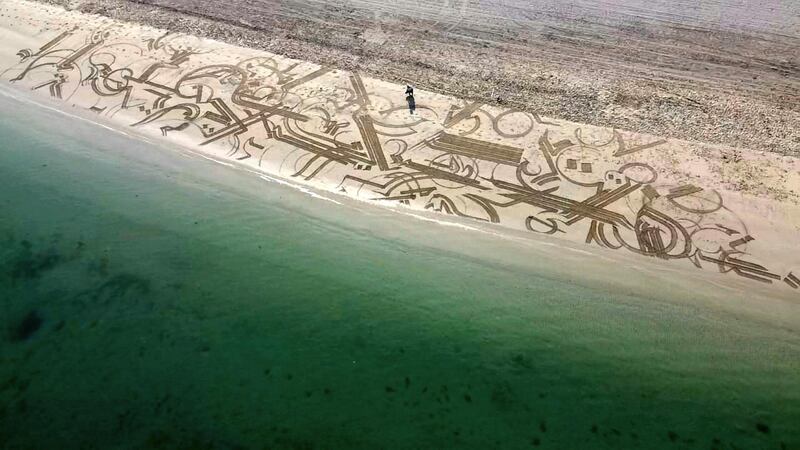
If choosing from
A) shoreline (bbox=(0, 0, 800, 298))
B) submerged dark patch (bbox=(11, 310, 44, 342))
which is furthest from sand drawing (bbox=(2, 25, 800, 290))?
submerged dark patch (bbox=(11, 310, 44, 342))

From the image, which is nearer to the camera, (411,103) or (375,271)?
(375,271)

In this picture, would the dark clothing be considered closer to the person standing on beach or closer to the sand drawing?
the person standing on beach

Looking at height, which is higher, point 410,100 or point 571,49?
point 571,49

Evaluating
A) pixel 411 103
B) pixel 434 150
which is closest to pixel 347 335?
pixel 434 150

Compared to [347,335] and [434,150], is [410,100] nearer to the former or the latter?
[434,150]

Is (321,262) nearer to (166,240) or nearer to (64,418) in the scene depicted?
(166,240)

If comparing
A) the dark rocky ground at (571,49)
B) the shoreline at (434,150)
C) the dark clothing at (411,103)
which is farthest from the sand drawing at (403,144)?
the dark rocky ground at (571,49)
